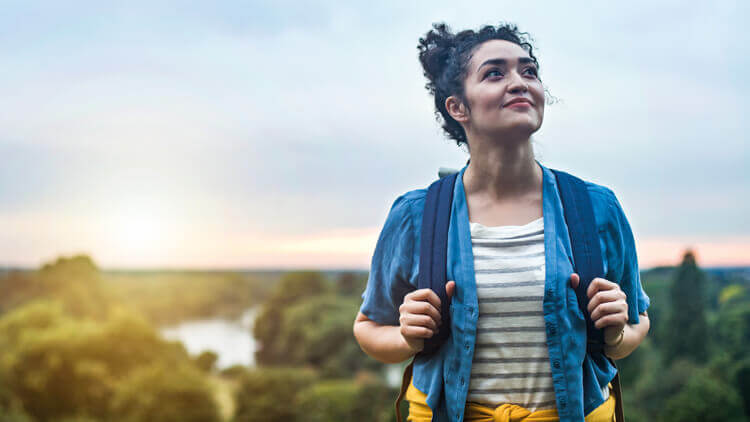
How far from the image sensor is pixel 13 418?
3397 centimetres

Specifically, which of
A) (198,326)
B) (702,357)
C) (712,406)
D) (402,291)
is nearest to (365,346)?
(402,291)

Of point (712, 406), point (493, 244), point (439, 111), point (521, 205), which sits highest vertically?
point (439, 111)

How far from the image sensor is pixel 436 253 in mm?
2342

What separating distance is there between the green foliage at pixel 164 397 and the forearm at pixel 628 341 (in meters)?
37.6

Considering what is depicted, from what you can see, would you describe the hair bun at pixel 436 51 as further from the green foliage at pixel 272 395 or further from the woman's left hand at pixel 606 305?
the green foliage at pixel 272 395

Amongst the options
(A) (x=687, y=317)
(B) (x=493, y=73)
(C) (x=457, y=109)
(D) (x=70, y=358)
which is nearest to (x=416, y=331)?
(C) (x=457, y=109)

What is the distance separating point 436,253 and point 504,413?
613 millimetres

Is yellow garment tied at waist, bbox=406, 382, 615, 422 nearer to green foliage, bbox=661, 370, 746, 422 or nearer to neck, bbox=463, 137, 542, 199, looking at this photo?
neck, bbox=463, 137, 542, 199

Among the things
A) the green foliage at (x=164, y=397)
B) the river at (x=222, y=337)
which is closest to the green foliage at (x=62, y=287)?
the river at (x=222, y=337)

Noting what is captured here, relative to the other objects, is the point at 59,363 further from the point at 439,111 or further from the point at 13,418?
the point at 439,111

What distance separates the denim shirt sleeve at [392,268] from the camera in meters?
2.48

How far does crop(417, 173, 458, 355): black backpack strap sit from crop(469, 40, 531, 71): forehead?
0.53m

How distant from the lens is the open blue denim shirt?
7.19 ft

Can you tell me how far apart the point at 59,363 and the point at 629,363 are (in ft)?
110
